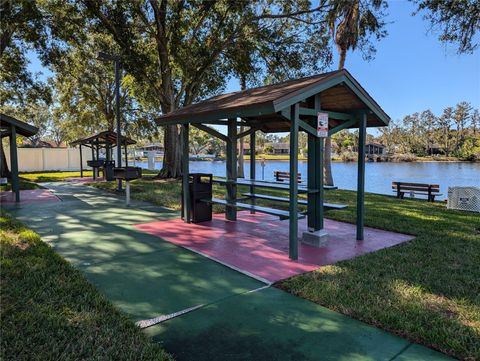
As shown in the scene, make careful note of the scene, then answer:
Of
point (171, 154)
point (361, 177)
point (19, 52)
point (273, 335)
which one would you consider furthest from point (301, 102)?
point (19, 52)

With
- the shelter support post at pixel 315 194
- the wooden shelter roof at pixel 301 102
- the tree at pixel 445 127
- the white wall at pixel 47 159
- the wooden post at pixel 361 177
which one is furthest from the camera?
the tree at pixel 445 127

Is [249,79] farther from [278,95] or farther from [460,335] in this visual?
[460,335]

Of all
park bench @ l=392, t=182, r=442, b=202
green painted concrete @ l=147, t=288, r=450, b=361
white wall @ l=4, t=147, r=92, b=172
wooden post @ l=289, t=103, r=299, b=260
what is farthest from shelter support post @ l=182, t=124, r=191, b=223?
white wall @ l=4, t=147, r=92, b=172

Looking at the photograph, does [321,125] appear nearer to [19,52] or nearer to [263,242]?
[263,242]

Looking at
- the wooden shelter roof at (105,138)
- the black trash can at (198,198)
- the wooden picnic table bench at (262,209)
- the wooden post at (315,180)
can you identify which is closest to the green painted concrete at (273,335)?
the wooden picnic table bench at (262,209)

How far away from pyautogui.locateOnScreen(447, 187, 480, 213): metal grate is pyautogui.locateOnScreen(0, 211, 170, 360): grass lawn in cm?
989

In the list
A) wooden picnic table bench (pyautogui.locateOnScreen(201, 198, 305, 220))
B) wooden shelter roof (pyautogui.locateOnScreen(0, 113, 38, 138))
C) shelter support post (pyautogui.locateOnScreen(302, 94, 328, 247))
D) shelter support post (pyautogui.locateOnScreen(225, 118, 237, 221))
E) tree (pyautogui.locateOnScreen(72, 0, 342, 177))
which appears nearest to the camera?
wooden picnic table bench (pyautogui.locateOnScreen(201, 198, 305, 220))

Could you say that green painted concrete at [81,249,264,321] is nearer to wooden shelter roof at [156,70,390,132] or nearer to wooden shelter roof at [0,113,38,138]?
wooden shelter roof at [156,70,390,132]

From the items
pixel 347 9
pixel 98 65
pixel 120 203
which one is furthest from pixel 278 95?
pixel 98 65

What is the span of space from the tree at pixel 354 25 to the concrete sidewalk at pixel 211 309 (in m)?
11.5

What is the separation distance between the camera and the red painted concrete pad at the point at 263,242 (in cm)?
457

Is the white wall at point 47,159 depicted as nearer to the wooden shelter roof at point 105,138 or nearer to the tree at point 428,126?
the wooden shelter roof at point 105,138

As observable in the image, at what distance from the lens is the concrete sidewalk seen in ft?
8.63

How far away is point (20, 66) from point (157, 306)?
57.9 feet
